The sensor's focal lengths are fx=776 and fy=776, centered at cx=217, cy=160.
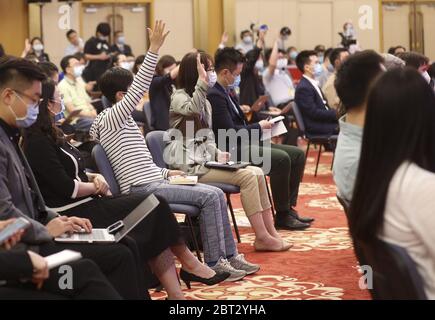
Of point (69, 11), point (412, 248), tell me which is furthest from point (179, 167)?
point (69, 11)

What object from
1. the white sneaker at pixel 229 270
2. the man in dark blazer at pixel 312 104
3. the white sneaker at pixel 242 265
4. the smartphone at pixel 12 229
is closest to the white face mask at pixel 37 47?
the man in dark blazer at pixel 312 104

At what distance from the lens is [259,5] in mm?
17812

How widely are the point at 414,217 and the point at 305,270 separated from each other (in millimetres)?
2829

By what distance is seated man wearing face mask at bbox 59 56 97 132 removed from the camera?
9.80 metres

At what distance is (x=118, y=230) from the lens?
378 cm

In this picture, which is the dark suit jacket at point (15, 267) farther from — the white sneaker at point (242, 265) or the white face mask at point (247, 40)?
the white face mask at point (247, 40)

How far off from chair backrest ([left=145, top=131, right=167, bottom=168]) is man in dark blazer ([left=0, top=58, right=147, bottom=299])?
1.77m

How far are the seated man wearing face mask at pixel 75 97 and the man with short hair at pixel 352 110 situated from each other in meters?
6.38

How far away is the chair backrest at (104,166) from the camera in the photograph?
15.3 ft

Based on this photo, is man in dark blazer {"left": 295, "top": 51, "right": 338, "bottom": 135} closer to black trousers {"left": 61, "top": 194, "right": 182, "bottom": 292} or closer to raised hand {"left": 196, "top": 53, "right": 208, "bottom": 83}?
raised hand {"left": 196, "top": 53, "right": 208, "bottom": 83}

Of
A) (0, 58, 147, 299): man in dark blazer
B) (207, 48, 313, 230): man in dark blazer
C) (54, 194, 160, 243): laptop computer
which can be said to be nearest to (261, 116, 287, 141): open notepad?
(207, 48, 313, 230): man in dark blazer

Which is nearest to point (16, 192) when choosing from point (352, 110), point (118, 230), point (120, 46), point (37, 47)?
point (118, 230)

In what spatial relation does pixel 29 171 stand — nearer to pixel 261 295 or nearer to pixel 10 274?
pixel 10 274
